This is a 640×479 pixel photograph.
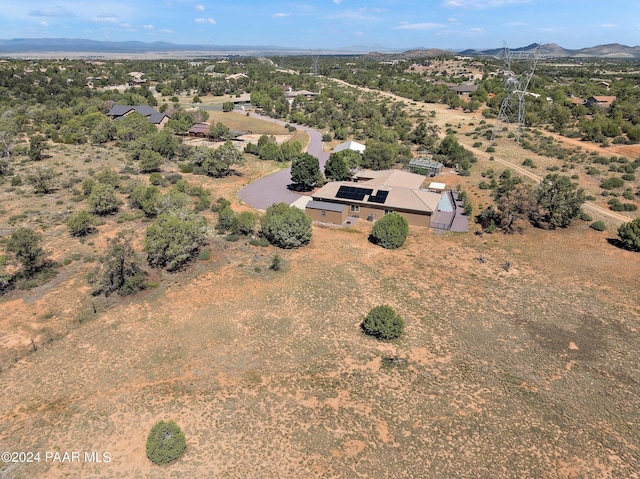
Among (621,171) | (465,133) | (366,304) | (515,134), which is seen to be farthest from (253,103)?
(366,304)

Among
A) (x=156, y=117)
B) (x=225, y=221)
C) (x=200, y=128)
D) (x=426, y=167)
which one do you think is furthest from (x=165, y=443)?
(x=156, y=117)

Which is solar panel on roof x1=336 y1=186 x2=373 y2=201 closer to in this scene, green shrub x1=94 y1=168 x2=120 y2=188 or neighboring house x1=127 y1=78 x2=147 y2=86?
green shrub x1=94 y1=168 x2=120 y2=188

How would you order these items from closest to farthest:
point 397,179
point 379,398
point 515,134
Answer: point 379,398
point 397,179
point 515,134

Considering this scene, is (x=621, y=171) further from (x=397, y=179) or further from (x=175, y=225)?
(x=175, y=225)

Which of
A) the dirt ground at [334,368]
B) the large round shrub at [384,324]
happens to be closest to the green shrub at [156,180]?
the dirt ground at [334,368]

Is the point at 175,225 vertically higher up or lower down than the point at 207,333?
higher up

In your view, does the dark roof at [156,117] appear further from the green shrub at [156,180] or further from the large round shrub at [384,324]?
the large round shrub at [384,324]
